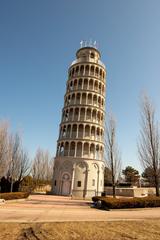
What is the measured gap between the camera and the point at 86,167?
39.4 m

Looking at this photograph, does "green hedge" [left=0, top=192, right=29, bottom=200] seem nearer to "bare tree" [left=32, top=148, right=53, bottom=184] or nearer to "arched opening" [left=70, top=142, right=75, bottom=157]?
"arched opening" [left=70, top=142, right=75, bottom=157]

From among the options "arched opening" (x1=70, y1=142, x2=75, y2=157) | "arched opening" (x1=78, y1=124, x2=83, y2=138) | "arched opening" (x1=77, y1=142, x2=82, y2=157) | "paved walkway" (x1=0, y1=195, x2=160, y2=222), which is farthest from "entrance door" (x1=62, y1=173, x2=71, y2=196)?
"paved walkway" (x1=0, y1=195, x2=160, y2=222)

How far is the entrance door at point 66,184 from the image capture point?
38719 millimetres

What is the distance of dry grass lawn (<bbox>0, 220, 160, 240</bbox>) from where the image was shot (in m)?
8.88

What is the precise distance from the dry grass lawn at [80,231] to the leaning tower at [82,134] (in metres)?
27.9

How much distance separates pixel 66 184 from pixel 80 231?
30.5 meters

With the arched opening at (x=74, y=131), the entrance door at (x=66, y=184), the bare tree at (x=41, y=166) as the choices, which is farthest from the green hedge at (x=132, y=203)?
the bare tree at (x=41, y=166)

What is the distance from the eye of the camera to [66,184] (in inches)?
1543

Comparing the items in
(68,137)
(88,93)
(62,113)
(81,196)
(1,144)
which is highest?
(88,93)

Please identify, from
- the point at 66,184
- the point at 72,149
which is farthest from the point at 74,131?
the point at 66,184

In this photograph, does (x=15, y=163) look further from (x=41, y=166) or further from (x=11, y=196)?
(x=41, y=166)

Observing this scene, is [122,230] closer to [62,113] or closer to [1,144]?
[1,144]

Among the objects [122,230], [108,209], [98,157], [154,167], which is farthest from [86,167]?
[122,230]

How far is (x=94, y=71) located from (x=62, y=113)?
12519 mm
